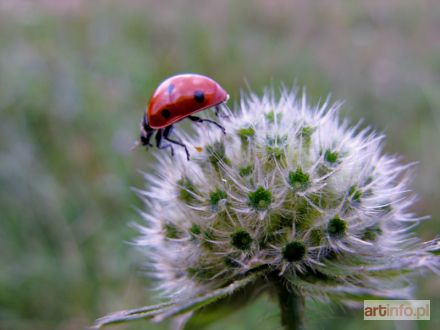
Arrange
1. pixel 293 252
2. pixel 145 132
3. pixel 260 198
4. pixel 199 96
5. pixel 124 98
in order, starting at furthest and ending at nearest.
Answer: pixel 124 98 → pixel 145 132 → pixel 199 96 → pixel 260 198 → pixel 293 252

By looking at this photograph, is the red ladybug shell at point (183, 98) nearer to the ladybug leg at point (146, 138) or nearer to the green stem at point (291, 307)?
the ladybug leg at point (146, 138)

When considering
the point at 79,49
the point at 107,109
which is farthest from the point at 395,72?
the point at 79,49

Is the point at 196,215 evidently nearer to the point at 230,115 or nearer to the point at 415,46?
the point at 230,115

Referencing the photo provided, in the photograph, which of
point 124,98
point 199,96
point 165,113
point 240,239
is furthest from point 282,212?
point 124,98

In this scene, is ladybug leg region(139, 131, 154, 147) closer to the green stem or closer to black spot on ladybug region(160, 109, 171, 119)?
black spot on ladybug region(160, 109, 171, 119)

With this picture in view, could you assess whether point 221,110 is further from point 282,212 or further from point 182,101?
point 282,212

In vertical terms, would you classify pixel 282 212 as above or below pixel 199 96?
below

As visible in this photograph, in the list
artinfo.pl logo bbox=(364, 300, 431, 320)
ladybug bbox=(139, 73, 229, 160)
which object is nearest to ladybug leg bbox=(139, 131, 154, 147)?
ladybug bbox=(139, 73, 229, 160)
